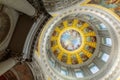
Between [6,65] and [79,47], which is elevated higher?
[79,47]

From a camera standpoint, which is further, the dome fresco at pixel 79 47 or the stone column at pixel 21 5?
the dome fresco at pixel 79 47

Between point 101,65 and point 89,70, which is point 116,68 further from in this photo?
point 89,70

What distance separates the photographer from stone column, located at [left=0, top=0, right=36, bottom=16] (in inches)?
331

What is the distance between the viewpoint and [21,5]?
8883 mm

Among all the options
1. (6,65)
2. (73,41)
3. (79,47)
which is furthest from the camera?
(73,41)

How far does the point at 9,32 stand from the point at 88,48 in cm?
1284

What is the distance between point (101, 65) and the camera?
17.9m

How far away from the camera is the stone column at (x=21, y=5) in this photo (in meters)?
8.40

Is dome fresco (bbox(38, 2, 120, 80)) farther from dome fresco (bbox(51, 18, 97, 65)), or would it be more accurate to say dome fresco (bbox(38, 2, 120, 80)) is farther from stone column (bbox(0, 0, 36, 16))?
stone column (bbox(0, 0, 36, 16))

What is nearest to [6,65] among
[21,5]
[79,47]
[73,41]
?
[21,5]

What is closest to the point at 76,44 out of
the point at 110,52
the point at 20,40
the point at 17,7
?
the point at 110,52

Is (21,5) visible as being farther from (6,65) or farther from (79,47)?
(79,47)

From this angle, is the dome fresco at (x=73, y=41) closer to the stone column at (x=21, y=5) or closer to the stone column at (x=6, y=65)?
the stone column at (x=6, y=65)

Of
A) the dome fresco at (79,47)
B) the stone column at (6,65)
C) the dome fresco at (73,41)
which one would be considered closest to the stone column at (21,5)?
the stone column at (6,65)
